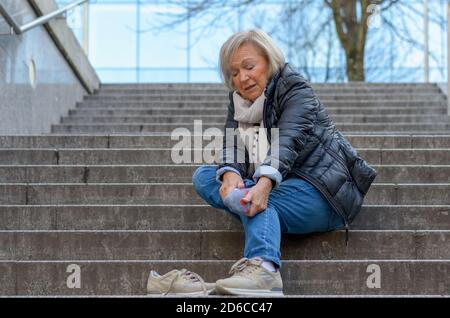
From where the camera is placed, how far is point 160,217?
19.6 feet

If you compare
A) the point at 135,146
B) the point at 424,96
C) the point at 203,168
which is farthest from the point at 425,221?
the point at 424,96

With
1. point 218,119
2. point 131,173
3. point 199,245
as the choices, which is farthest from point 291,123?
point 218,119

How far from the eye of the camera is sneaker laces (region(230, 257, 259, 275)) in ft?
15.1

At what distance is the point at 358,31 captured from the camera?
19.4 metres

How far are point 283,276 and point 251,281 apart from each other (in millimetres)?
437

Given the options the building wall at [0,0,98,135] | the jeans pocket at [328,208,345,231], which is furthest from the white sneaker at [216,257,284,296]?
the building wall at [0,0,98,135]

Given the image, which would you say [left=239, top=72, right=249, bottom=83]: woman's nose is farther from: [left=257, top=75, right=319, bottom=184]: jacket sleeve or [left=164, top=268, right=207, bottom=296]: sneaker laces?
[left=164, top=268, right=207, bottom=296]: sneaker laces

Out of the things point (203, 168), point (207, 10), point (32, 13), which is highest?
point (207, 10)

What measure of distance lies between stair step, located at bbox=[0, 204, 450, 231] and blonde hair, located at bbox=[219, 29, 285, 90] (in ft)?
3.18

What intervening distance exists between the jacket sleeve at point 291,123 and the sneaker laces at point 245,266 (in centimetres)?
50

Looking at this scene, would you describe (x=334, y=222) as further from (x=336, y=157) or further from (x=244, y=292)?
(x=244, y=292)

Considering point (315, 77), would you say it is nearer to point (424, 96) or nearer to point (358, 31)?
point (358, 31)

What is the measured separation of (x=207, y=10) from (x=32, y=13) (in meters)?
10.8
